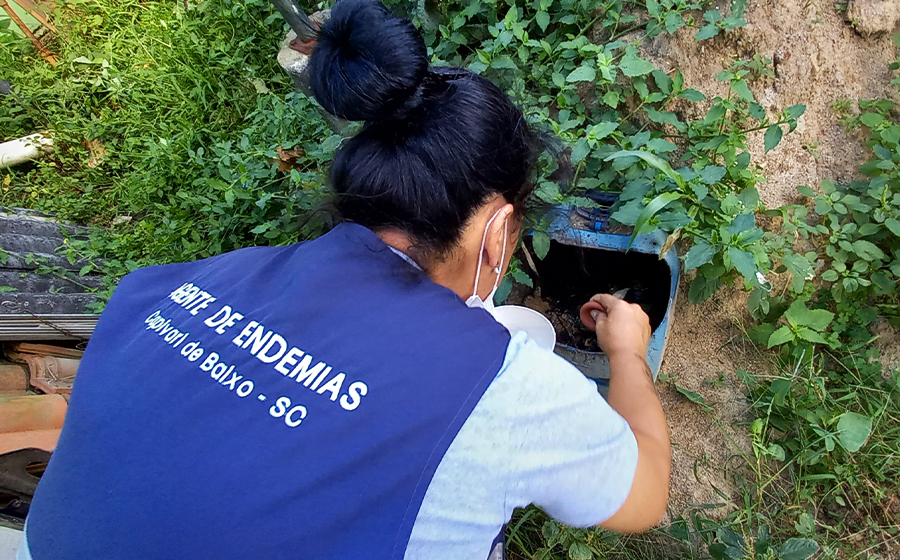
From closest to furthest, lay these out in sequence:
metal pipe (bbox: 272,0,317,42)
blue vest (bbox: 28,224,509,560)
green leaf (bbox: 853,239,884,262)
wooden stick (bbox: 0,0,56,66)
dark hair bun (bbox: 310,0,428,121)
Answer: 1. blue vest (bbox: 28,224,509,560)
2. dark hair bun (bbox: 310,0,428,121)
3. green leaf (bbox: 853,239,884,262)
4. metal pipe (bbox: 272,0,317,42)
5. wooden stick (bbox: 0,0,56,66)

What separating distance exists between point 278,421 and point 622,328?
1.01 meters

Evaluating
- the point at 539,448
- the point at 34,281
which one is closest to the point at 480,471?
the point at 539,448

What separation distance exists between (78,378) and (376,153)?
2.60 feet

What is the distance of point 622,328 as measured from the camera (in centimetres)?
155

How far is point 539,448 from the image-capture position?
38.9 inches

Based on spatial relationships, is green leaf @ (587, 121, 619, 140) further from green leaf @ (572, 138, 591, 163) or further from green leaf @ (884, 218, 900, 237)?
green leaf @ (884, 218, 900, 237)

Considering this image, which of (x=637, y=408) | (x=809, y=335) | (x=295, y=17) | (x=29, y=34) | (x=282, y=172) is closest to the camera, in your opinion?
(x=637, y=408)

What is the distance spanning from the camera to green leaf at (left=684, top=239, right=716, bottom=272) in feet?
5.65

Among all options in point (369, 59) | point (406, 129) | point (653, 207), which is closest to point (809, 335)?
point (653, 207)

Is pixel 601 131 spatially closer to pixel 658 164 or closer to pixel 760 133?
pixel 658 164

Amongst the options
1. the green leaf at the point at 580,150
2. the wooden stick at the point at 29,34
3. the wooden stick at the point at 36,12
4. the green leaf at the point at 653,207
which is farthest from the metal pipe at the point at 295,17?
the wooden stick at the point at 36,12

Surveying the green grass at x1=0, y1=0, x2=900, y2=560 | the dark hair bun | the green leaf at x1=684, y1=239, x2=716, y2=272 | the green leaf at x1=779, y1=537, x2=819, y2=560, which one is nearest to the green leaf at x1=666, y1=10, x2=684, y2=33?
the green grass at x1=0, y1=0, x2=900, y2=560

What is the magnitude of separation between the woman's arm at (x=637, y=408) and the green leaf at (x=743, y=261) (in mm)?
353

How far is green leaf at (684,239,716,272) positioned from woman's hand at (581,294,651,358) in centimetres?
27
